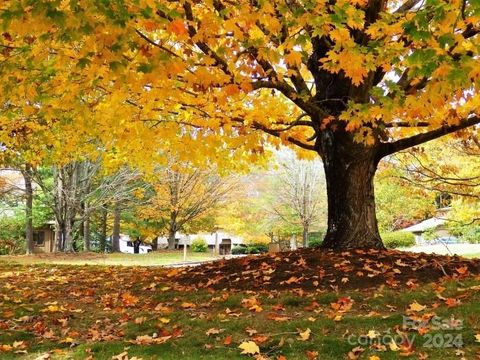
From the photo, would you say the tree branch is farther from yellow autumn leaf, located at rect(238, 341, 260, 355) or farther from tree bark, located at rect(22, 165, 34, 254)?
tree bark, located at rect(22, 165, 34, 254)

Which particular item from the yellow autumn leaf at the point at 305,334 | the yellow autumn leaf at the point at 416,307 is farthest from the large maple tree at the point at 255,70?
the yellow autumn leaf at the point at 305,334

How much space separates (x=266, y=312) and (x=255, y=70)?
3.88m

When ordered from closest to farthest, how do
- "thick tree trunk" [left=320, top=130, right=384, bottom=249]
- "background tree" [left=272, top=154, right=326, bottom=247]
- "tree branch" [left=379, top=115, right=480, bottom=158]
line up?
"tree branch" [left=379, top=115, right=480, bottom=158] → "thick tree trunk" [left=320, top=130, right=384, bottom=249] → "background tree" [left=272, top=154, right=326, bottom=247]

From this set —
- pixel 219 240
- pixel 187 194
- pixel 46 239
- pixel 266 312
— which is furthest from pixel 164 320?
pixel 219 240

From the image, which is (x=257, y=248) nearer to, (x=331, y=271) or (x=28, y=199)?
(x=28, y=199)

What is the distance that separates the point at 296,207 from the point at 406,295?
28.4 metres

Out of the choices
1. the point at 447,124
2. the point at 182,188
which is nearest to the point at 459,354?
the point at 447,124

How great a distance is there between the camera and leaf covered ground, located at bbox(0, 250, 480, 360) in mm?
4703

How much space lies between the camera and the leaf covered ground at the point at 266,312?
4.70 metres

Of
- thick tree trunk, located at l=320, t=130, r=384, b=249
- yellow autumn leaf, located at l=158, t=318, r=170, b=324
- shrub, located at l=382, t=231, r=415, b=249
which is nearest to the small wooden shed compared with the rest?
shrub, located at l=382, t=231, r=415, b=249

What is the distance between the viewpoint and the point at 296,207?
113ft

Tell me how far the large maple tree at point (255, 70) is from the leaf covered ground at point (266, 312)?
1.70m

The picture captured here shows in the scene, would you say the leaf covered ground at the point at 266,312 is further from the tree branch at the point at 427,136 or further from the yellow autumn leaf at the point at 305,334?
the tree branch at the point at 427,136

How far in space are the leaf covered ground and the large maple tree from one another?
170 cm
